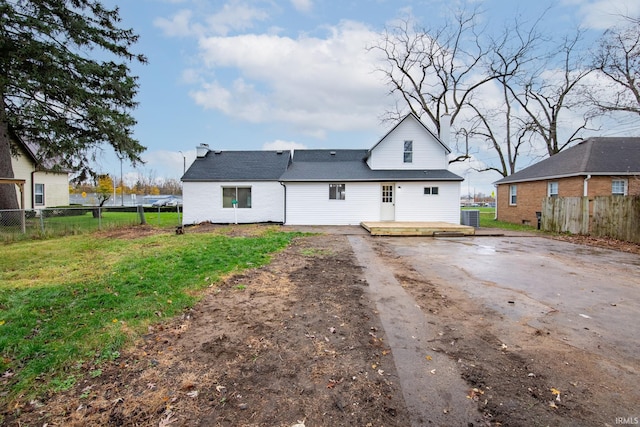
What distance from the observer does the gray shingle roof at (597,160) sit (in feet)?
48.5

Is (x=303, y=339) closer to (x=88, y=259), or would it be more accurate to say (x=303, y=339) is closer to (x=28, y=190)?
(x=88, y=259)

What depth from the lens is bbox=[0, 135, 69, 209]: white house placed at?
62.7ft

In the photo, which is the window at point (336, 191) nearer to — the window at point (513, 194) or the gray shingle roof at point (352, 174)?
the gray shingle roof at point (352, 174)

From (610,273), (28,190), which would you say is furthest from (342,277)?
(28,190)

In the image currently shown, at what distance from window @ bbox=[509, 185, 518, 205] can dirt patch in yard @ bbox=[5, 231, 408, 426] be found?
20.1m

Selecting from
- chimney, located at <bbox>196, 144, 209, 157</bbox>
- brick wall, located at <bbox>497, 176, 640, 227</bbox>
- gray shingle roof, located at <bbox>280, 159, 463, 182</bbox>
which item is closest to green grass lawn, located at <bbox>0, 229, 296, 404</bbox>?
gray shingle roof, located at <bbox>280, 159, 463, 182</bbox>

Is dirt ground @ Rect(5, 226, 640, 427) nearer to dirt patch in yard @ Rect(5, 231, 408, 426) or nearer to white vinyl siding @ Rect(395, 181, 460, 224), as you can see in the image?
dirt patch in yard @ Rect(5, 231, 408, 426)

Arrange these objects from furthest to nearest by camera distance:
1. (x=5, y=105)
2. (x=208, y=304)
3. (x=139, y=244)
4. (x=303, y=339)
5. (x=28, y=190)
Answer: (x=28, y=190) < (x=5, y=105) < (x=139, y=244) < (x=208, y=304) < (x=303, y=339)

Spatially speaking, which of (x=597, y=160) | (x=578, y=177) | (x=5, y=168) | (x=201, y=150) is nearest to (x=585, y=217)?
(x=578, y=177)

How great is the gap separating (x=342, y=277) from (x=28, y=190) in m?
25.3

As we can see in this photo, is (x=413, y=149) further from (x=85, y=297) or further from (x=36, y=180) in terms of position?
(x=36, y=180)

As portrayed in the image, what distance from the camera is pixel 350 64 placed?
18219 millimetres

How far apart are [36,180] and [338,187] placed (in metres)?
22.0

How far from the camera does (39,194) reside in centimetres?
2141
